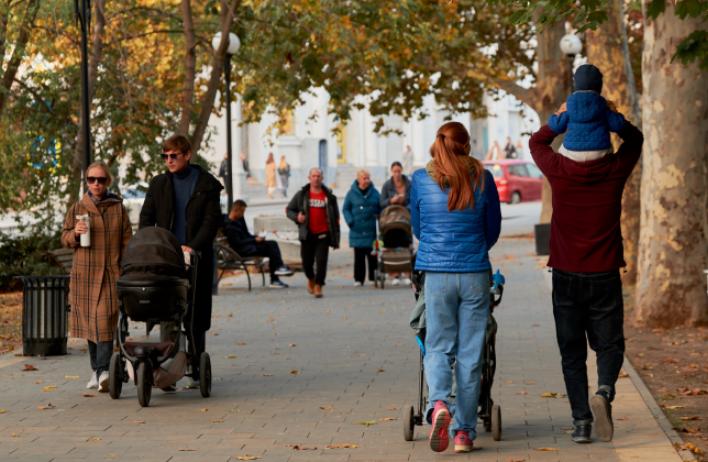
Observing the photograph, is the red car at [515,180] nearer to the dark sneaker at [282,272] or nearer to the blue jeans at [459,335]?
the dark sneaker at [282,272]

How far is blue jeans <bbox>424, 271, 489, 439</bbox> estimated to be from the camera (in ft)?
27.4

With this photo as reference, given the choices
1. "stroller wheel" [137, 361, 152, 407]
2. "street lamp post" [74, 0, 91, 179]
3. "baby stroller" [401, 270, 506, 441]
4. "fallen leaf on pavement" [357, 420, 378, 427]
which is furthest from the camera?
"street lamp post" [74, 0, 91, 179]

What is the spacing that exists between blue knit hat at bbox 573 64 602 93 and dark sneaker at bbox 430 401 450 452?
187cm

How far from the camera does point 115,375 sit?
1051 centimetres

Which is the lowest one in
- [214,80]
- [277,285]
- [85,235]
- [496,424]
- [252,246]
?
[496,424]

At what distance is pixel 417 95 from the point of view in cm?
3516

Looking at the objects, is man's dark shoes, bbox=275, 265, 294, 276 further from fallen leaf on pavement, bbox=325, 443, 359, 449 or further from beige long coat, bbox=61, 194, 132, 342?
fallen leaf on pavement, bbox=325, 443, 359, 449

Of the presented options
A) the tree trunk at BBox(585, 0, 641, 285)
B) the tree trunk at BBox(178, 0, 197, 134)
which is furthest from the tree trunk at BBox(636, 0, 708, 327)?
the tree trunk at BBox(178, 0, 197, 134)

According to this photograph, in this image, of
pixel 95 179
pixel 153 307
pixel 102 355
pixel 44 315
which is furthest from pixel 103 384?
pixel 44 315

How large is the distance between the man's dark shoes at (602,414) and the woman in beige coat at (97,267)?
3.91 meters

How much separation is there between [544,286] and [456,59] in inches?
486

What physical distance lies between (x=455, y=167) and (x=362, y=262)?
1369 cm

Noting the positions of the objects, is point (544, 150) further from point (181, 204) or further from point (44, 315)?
point (44, 315)

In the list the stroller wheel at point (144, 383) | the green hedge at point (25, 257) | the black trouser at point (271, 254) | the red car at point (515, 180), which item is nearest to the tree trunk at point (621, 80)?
the black trouser at point (271, 254)
